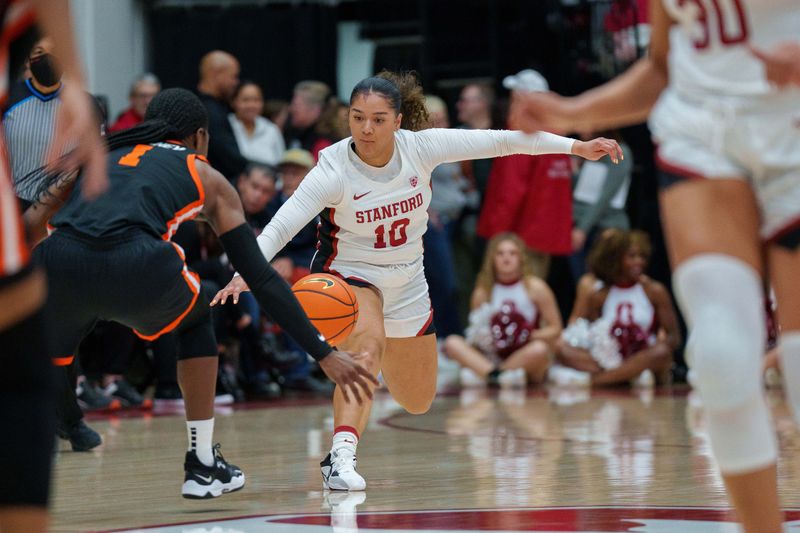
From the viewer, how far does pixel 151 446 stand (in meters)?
6.91

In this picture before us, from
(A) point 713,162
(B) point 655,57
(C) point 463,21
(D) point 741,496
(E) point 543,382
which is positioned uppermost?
(C) point 463,21

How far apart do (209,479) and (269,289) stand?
4.14ft

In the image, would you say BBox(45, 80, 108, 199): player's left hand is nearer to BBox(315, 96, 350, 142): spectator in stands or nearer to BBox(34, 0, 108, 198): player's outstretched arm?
BBox(34, 0, 108, 198): player's outstretched arm

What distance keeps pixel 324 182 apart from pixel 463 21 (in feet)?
24.4

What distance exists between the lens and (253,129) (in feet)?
34.7

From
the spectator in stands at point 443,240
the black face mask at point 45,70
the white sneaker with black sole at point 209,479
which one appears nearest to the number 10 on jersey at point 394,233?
the white sneaker with black sole at point 209,479

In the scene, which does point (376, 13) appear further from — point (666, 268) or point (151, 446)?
point (151, 446)

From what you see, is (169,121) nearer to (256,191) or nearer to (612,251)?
(256,191)

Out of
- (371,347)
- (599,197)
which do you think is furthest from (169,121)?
(599,197)

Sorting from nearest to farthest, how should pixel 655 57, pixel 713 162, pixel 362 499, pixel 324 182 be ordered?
pixel 713 162, pixel 655 57, pixel 362 499, pixel 324 182

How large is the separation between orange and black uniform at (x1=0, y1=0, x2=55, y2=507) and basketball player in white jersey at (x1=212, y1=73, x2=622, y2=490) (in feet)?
9.41

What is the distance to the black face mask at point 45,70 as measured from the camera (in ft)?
21.6

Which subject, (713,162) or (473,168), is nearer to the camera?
(713,162)

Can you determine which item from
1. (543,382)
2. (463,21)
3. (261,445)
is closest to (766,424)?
(261,445)
